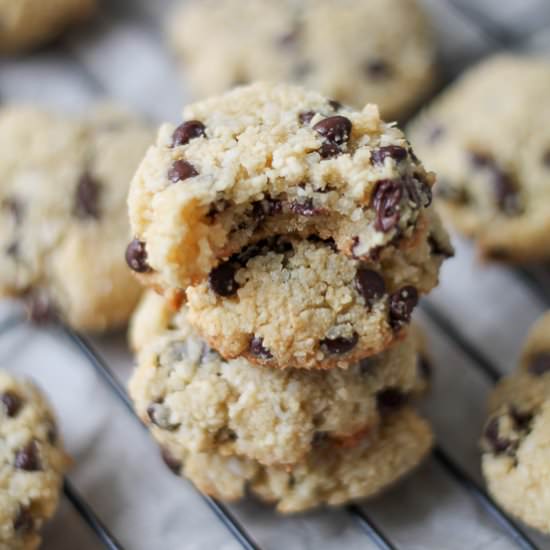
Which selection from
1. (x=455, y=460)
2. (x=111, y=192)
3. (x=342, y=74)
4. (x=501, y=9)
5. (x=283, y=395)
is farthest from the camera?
(x=501, y=9)

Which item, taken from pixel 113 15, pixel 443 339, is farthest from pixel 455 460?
pixel 113 15

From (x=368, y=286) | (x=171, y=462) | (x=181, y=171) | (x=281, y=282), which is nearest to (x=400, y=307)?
(x=368, y=286)

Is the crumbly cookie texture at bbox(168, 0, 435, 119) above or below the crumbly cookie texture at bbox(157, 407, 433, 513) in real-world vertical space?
above

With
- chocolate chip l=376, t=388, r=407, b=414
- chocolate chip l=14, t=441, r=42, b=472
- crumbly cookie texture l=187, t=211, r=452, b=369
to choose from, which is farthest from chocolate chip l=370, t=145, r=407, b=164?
chocolate chip l=14, t=441, r=42, b=472

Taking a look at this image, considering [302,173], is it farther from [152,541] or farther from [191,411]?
[152,541]

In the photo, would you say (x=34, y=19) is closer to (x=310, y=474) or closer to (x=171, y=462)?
(x=171, y=462)

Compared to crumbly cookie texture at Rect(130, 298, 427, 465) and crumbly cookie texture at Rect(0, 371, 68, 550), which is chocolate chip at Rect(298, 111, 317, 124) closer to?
crumbly cookie texture at Rect(130, 298, 427, 465)
